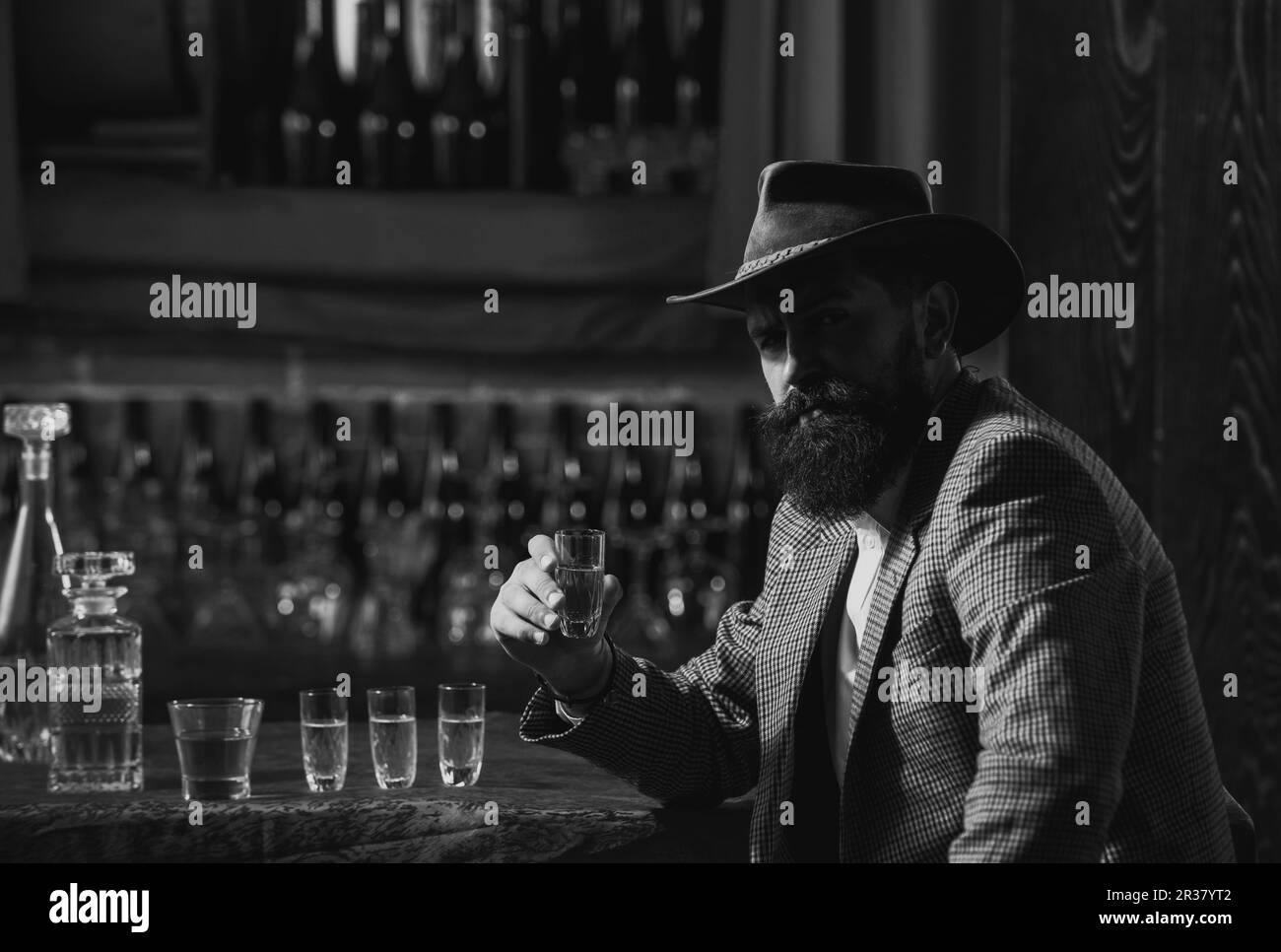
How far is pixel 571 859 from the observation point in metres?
1.59

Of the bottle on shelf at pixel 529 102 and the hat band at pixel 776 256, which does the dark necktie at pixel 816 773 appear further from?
the bottle on shelf at pixel 529 102

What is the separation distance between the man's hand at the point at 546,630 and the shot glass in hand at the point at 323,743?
20 centimetres

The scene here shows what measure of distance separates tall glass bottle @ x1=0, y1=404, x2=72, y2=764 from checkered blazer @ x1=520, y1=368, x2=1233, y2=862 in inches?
24.1

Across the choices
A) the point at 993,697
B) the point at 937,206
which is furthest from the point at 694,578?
the point at 993,697

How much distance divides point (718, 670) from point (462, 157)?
1.70m

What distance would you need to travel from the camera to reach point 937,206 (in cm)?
275

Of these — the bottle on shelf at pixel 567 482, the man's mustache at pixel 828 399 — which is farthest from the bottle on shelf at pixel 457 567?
the man's mustache at pixel 828 399

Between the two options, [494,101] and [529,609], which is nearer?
[529,609]

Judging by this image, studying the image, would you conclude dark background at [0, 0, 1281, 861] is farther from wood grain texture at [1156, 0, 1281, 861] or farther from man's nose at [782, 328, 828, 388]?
man's nose at [782, 328, 828, 388]

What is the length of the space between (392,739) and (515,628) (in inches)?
7.8

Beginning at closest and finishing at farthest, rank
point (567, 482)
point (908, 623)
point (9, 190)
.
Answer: point (908, 623) → point (9, 190) → point (567, 482)

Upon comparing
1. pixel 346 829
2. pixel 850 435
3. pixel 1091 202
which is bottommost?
pixel 346 829

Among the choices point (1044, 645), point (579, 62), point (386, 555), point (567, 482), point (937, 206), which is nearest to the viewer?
point (1044, 645)

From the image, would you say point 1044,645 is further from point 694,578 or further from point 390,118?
point 390,118
